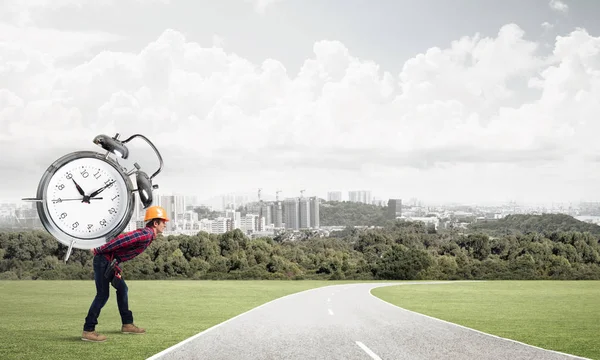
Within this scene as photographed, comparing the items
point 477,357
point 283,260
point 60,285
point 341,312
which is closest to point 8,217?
point 341,312

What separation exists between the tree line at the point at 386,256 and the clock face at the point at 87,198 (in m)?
38.1

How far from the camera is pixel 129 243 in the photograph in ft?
32.8

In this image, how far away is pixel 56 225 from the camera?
29.6 ft

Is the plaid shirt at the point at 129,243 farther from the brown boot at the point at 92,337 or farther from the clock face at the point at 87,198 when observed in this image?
the brown boot at the point at 92,337

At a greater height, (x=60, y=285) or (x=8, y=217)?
(x=8, y=217)

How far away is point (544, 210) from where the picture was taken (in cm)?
7188

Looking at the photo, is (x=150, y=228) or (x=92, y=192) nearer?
(x=92, y=192)

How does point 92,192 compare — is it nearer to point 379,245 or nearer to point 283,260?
point 283,260

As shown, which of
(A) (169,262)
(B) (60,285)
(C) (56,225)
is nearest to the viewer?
(C) (56,225)

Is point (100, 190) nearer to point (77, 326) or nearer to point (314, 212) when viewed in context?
point (77, 326)

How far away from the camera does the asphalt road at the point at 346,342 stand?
9695mm

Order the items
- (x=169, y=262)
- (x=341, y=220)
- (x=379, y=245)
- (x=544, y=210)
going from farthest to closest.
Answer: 1. (x=341, y=220)
2. (x=544, y=210)
3. (x=379, y=245)
4. (x=169, y=262)

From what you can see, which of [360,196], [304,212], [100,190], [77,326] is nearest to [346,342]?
[100,190]

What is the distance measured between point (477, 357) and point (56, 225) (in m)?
6.91
